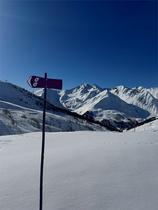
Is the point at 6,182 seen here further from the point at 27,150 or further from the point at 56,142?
the point at 56,142

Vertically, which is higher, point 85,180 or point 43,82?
point 43,82

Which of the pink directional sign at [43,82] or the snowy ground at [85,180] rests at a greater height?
the pink directional sign at [43,82]

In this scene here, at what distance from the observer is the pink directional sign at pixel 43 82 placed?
7.35 meters

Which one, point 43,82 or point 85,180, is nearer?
point 43,82

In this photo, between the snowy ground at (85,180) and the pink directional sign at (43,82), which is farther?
the snowy ground at (85,180)

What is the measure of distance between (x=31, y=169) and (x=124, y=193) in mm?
4024

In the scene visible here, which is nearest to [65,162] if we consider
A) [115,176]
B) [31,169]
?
[31,169]

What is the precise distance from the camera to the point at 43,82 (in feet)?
24.7

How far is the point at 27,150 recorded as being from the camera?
637 inches

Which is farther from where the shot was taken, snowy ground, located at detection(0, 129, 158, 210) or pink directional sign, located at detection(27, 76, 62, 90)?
snowy ground, located at detection(0, 129, 158, 210)

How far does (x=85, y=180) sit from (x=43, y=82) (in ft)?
12.6

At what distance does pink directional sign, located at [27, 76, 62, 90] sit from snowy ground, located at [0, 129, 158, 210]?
318 centimetres

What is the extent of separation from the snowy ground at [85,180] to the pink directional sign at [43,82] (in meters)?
3.18

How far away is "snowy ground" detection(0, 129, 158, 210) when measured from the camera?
26.8 feet
